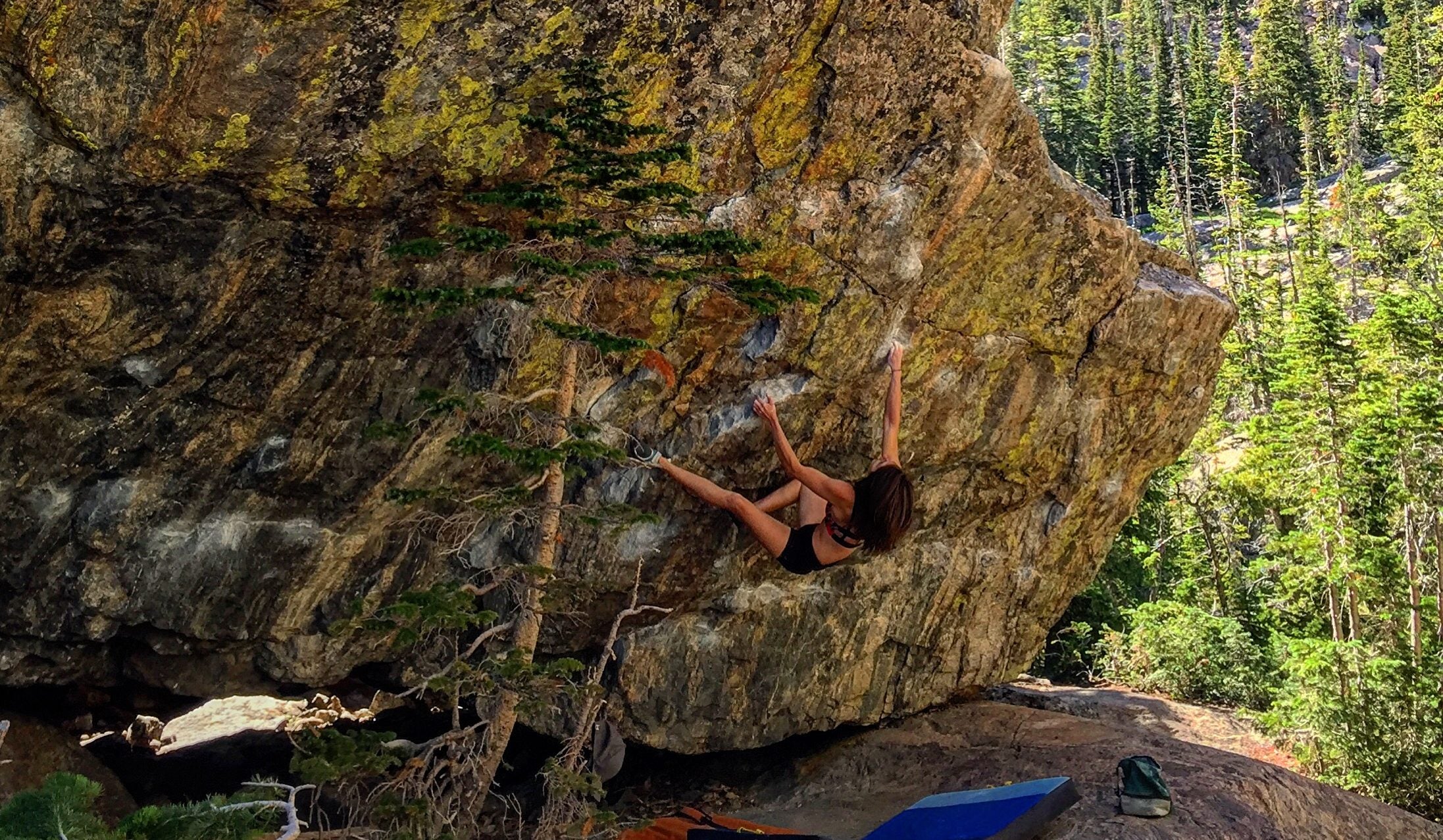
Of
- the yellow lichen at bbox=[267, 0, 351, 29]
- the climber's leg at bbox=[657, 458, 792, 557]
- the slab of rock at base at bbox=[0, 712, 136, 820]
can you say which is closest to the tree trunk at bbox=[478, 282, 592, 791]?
the climber's leg at bbox=[657, 458, 792, 557]

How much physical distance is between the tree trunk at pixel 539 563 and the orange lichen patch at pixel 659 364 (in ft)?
6.03

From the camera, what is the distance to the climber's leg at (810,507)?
10.2 m

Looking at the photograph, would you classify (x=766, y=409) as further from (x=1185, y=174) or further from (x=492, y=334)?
(x=1185, y=174)

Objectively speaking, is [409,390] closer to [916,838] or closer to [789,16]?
[789,16]

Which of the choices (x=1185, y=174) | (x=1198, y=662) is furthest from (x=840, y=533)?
(x=1185, y=174)

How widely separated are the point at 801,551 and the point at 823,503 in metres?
0.60

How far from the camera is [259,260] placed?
26.4 feet

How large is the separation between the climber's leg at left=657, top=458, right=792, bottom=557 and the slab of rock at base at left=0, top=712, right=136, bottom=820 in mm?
5978

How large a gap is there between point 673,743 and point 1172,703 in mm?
11409

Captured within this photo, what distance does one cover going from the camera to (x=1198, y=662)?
66.7 ft

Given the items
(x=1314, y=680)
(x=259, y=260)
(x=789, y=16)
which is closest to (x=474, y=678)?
(x=259, y=260)

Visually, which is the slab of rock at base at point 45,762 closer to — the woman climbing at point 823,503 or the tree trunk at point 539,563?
the tree trunk at point 539,563

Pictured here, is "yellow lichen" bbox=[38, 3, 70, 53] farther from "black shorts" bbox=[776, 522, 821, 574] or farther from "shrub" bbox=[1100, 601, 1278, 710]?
"shrub" bbox=[1100, 601, 1278, 710]

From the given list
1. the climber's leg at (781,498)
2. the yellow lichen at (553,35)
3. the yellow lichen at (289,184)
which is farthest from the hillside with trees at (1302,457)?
the yellow lichen at (289,184)
